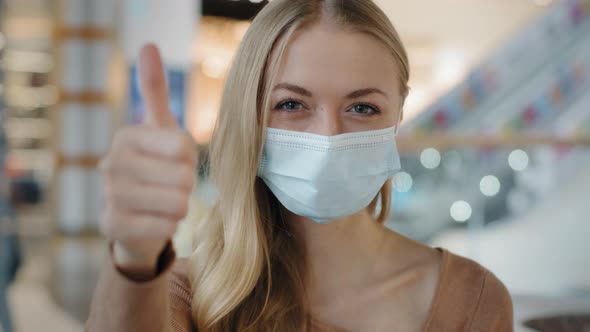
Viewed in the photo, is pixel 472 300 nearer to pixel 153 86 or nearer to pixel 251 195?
pixel 251 195

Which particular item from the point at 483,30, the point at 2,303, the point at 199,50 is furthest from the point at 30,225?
→ the point at 483,30

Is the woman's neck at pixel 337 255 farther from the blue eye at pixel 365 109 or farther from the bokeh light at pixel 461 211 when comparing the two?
the bokeh light at pixel 461 211

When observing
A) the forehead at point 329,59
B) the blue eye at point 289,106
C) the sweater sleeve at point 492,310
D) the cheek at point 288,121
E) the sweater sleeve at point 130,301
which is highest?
the forehead at point 329,59

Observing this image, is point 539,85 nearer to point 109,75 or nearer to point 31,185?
point 109,75

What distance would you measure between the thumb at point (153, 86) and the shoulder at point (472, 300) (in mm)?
831

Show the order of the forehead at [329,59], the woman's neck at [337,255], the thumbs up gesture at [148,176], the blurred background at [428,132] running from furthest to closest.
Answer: the blurred background at [428,132], the woman's neck at [337,255], the forehead at [329,59], the thumbs up gesture at [148,176]

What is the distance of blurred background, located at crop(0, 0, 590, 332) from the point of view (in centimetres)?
444

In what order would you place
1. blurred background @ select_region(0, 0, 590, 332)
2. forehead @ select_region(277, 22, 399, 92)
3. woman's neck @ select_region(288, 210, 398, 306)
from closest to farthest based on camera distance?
forehead @ select_region(277, 22, 399, 92), woman's neck @ select_region(288, 210, 398, 306), blurred background @ select_region(0, 0, 590, 332)

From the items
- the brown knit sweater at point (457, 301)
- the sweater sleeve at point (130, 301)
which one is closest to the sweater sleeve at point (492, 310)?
the brown knit sweater at point (457, 301)

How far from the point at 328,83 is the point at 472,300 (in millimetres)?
544

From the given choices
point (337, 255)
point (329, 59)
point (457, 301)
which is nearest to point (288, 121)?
point (329, 59)

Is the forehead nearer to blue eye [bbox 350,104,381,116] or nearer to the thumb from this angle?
blue eye [bbox 350,104,381,116]

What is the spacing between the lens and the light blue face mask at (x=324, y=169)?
1199 mm

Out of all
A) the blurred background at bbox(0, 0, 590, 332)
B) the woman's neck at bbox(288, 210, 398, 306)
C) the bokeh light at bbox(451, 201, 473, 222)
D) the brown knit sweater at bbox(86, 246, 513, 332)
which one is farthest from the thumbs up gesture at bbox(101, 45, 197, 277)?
the bokeh light at bbox(451, 201, 473, 222)
